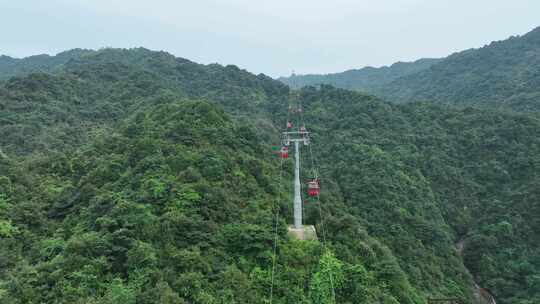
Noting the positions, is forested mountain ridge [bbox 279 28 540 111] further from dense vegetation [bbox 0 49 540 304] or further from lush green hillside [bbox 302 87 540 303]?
dense vegetation [bbox 0 49 540 304]

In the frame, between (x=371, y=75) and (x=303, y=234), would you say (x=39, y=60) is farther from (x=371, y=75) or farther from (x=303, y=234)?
(x=371, y=75)

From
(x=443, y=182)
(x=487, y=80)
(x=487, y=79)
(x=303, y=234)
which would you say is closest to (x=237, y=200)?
(x=303, y=234)

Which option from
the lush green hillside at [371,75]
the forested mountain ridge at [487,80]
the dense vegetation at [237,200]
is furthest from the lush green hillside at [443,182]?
the lush green hillside at [371,75]

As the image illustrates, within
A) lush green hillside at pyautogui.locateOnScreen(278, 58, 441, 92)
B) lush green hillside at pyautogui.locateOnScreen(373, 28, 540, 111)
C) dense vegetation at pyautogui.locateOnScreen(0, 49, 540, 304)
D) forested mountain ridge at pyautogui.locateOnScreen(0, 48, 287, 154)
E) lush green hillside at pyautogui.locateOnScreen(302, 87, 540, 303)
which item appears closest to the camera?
dense vegetation at pyautogui.locateOnScreen(0, 49, 540, 304)

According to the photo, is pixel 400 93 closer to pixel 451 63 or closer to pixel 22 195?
pixel 451 63

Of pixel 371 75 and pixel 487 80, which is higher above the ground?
pixel 371 75

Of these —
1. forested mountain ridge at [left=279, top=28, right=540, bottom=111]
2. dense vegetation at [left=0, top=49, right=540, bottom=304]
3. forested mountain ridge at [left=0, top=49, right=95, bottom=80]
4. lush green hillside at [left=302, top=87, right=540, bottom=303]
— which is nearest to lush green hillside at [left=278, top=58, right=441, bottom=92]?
forested mountain ridge at [left=279, top=28, right=540, bottom=111]

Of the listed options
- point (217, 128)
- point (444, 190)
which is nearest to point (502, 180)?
point (444, 190)
